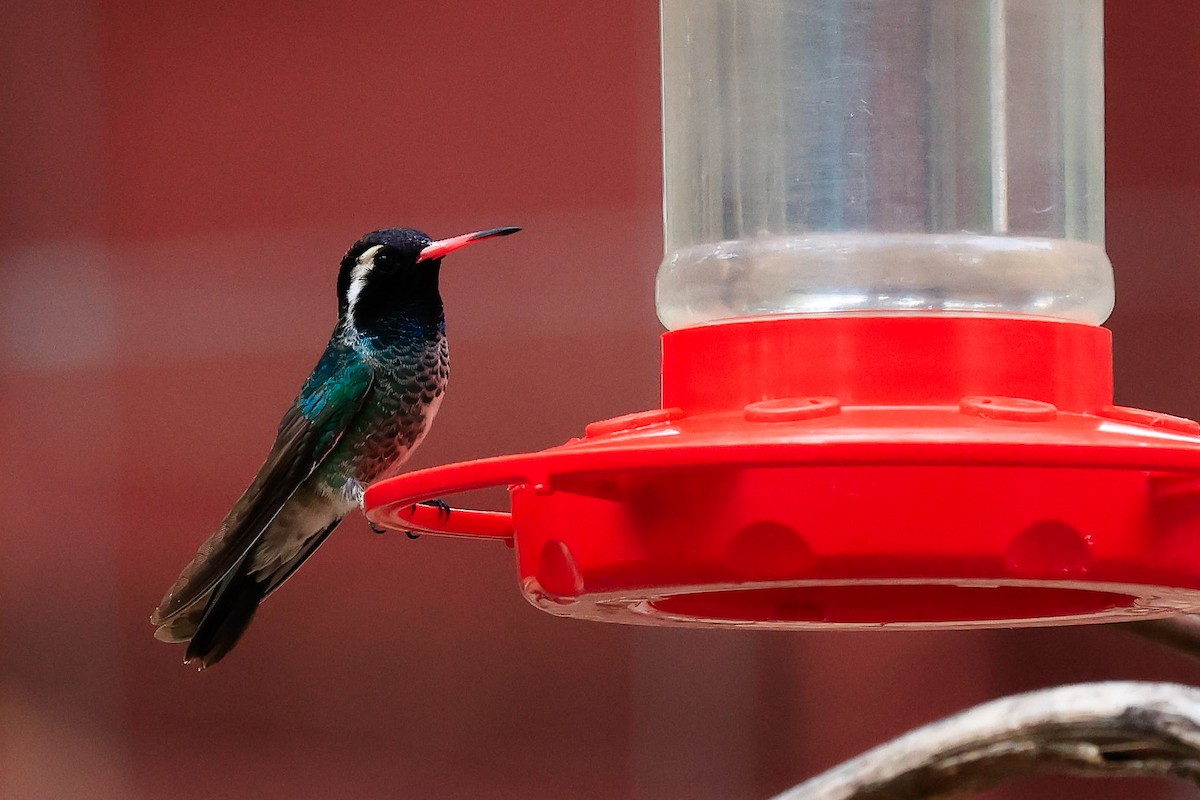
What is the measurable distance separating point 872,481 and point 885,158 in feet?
2.03

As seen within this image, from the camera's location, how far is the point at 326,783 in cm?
340

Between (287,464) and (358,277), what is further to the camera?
(358,277)

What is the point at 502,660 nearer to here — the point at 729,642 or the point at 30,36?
the point at 729,642

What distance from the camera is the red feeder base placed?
4.19 ft

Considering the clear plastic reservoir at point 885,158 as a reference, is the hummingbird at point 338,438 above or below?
below

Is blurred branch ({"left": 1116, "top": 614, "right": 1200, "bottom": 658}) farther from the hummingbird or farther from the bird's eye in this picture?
the bird's eye

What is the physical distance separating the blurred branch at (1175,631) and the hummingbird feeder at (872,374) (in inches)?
18.7

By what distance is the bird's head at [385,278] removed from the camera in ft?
9.29

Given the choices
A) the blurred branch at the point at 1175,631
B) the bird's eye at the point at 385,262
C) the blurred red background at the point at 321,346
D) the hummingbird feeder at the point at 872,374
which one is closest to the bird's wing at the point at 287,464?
the bird's eye at the point at 385,262

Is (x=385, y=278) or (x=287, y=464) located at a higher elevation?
(x=385, y=278)

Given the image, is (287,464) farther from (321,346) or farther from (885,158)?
(885,158)

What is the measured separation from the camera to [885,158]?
185cm

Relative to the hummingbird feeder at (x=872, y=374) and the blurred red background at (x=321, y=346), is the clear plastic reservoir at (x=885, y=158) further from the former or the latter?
the blurred red background at (x=321, y=346)

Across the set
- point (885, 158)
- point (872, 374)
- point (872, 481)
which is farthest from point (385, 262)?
point (872, 481)
